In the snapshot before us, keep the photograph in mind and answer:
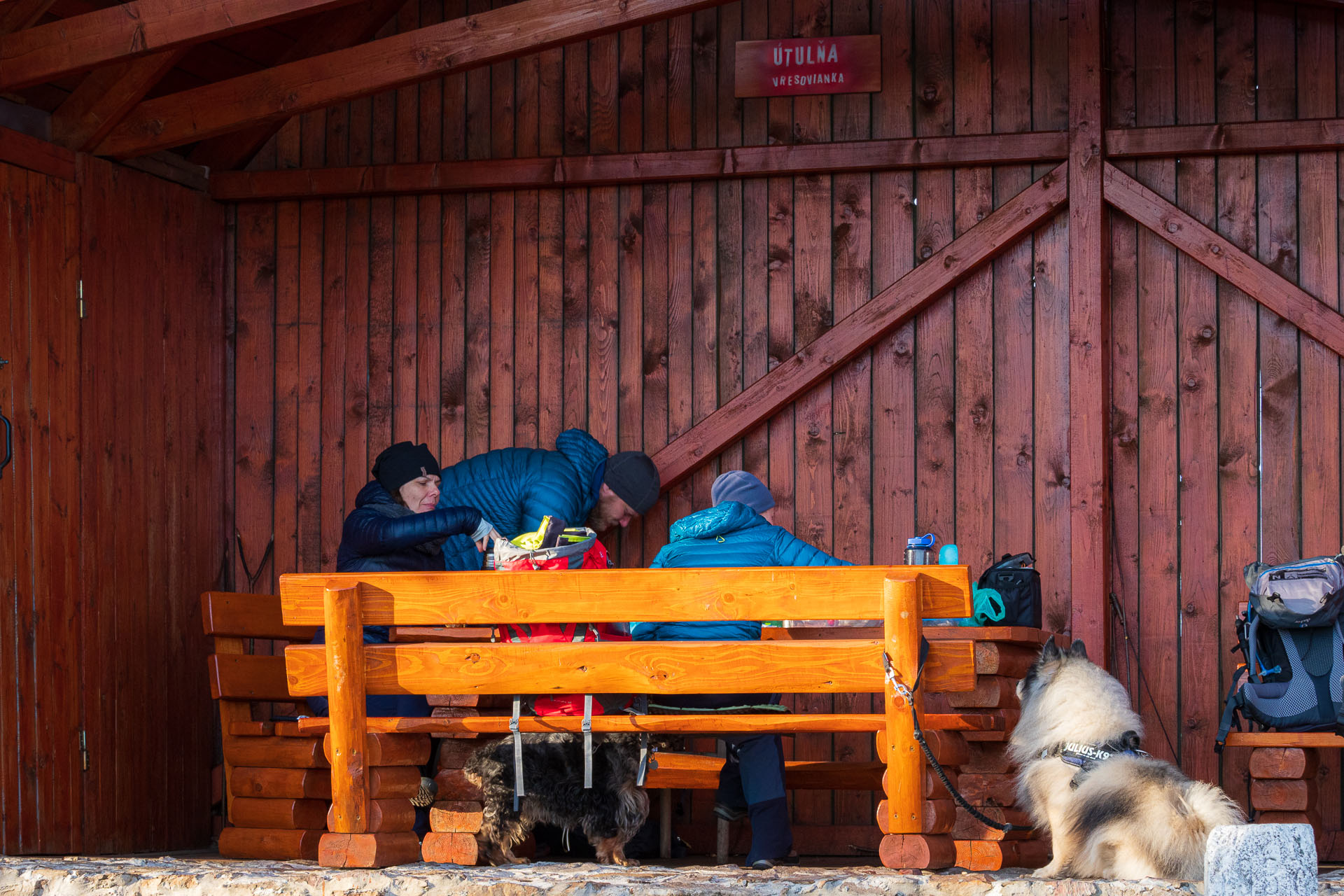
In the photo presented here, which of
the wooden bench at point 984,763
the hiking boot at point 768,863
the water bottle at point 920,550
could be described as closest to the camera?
the wooden bench at point 984,763

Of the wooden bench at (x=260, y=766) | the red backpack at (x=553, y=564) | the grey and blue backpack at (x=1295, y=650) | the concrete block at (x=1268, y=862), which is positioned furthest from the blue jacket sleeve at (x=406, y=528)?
the concrete block at (x=1268, y=862)

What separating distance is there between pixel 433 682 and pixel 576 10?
2.78 m

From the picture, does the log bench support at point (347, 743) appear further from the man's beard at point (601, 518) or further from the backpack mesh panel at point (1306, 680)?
the backpack mesh panel at point (1306, 680)

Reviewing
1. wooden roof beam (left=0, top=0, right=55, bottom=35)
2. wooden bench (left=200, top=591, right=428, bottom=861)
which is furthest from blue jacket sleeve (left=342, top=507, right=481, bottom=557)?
wooden roof beam (left=0, top=0, right=55, bottom=35)

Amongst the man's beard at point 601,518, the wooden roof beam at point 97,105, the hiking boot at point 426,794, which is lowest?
the hiking boot at point 426,794

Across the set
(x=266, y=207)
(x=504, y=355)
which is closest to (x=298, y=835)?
(x=504, y=355)

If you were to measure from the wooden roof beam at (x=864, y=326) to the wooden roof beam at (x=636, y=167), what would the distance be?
235 mm

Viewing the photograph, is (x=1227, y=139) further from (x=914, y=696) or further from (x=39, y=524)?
(x=39, y=524)

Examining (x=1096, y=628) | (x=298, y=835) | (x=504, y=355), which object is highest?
(x=504, y=355)

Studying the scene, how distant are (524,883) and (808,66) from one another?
170 inches

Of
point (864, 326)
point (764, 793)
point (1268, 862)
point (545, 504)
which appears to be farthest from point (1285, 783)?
point (545, 504)

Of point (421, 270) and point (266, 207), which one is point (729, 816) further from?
point (266, 207)

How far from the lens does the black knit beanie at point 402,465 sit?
20.3 ft

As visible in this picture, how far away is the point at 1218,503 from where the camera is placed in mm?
6602
